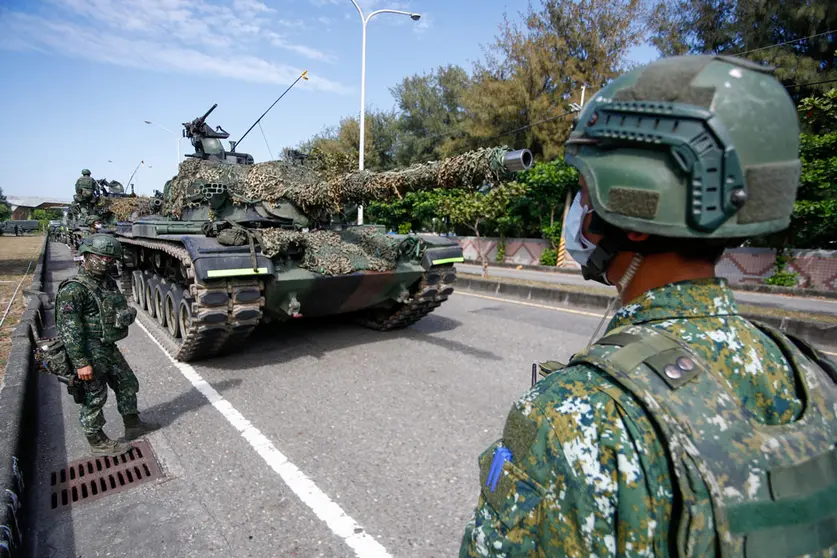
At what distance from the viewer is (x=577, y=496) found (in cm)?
95

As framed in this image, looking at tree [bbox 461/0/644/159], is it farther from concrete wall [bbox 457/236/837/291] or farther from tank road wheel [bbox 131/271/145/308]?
tank road wheel [bbox 131/271/145/308]

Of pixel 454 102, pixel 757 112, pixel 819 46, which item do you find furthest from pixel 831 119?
pixel 454 102

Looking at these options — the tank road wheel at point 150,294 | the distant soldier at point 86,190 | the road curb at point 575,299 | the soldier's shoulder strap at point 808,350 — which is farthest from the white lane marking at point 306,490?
the distant soldier at point 86,190

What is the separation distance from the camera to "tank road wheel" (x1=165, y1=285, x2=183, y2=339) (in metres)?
6.88

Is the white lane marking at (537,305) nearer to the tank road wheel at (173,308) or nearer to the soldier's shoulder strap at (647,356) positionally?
the tank road wheel at (173,308)

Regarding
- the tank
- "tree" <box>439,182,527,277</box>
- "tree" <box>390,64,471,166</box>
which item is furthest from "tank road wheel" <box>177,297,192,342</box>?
"tree" <box>390,64,471,166</box>

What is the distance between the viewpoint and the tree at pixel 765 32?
15.1 metres

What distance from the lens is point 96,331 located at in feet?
13.0

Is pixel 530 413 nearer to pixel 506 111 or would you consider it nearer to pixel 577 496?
pixel 577 496

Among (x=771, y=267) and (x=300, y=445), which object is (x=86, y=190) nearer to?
(x=300, y=445)

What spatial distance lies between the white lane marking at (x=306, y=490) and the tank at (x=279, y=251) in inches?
46.4

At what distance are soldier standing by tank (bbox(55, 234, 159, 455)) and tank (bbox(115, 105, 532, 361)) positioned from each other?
1280 mm

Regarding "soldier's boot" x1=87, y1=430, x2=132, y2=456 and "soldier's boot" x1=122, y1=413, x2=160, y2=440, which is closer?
"soldier's boot" x1=87, y1=430, x2=132, y2=456

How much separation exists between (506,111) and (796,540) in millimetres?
22308
